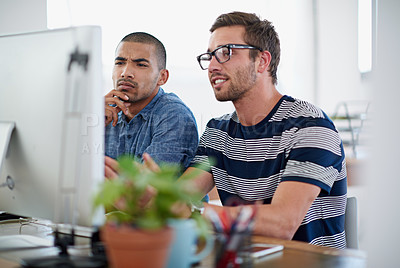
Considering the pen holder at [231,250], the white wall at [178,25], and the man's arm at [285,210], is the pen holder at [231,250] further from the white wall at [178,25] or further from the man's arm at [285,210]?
the white wall at [178,25]

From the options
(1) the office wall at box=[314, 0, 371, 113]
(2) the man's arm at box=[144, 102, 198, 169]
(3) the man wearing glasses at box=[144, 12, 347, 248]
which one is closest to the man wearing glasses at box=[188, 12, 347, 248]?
(3) the man wearing glasses at box=[144, 12, 347, 248]

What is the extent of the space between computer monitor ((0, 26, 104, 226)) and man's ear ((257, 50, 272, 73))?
3.34 ft

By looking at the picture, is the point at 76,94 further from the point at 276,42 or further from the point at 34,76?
the point at 276,42

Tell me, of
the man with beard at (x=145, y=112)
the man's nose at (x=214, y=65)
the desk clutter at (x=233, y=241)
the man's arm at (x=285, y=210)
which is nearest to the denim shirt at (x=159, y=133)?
the man with beard at (x=145, y=112)

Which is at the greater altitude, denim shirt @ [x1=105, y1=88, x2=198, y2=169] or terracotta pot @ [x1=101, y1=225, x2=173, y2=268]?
denim shirt @ [x1=105, y1=88, x2=198, y2=169]

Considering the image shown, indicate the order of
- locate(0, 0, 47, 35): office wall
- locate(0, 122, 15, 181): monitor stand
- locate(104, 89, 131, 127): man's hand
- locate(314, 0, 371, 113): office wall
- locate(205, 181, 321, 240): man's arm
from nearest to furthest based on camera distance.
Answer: locate(0, 122, 15, 181): monitor stand < locate(205, 181, 321, 240): man's arm < locate(104, 89, 131, 127): man's hand < locate(0, 0, 47, 35): office wall < locate(314, 0, 371, 113): office wall

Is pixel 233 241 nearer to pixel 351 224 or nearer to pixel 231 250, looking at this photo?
A: pixel 231 250

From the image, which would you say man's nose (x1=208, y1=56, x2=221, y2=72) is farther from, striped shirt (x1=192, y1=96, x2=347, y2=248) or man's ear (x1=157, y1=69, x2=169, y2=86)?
man's ear (x1=157, y1=69, x2=169, y2=86)

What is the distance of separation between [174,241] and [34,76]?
528 millimetres

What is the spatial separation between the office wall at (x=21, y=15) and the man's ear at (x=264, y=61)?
3.83ft

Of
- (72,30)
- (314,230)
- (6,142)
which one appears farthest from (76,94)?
(314,230)

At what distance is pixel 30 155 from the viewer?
103 cm

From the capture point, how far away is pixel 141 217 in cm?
66

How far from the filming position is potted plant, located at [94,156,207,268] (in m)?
0.65
